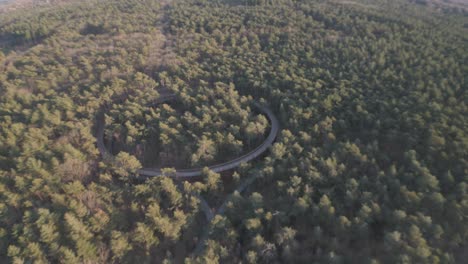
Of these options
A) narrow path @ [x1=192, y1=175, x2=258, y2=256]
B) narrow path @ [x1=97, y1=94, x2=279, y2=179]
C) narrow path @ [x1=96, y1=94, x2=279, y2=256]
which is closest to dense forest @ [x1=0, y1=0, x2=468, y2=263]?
narrow path @ [x1=192, y1=175, x2=258, y2=256]

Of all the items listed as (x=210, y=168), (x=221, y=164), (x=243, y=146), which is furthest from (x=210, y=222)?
(x=243, y=146)

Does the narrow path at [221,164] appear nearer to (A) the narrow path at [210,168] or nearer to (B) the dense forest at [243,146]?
(A) the narrow path at [210,168]

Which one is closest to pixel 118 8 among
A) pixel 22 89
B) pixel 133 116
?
pixel 22 89

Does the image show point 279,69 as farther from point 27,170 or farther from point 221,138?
point 27,170

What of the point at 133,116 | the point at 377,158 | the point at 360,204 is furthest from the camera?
the point at 133,116

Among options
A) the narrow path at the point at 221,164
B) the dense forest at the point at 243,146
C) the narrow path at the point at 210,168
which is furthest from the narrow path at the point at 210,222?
the narrow path at the point at 221,164

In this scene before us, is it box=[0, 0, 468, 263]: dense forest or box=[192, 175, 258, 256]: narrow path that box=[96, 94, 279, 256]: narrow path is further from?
box=[0, 0, 468, 263]: dense forest

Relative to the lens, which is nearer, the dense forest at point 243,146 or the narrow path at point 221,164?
the dense forest at point 243,146

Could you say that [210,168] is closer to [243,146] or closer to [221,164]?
[221,164]
